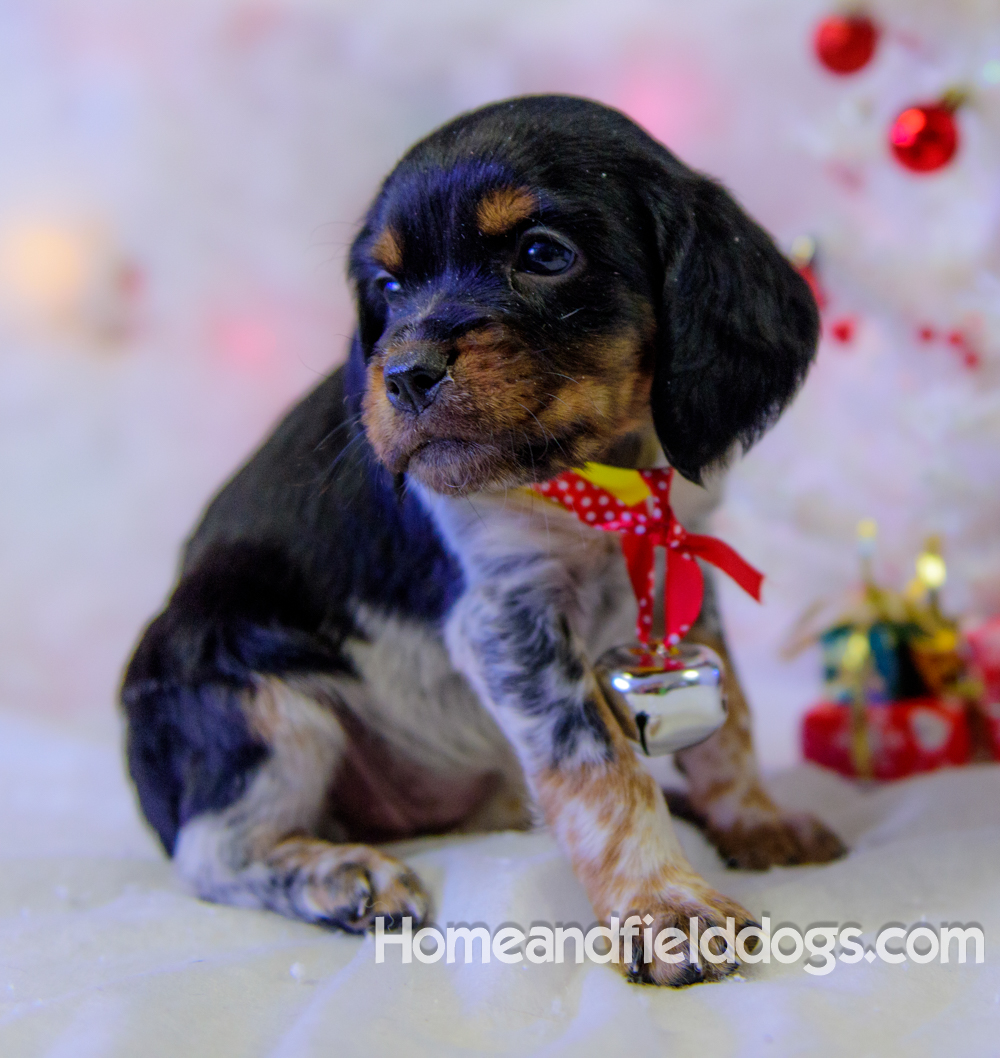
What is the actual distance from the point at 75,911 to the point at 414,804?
673mm

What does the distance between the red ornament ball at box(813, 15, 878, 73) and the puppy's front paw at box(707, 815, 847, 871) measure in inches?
72.1

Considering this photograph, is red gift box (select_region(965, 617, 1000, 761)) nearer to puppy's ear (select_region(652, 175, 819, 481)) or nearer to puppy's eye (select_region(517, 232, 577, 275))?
puppy's ear (select_region(652, 175, 819, 481))

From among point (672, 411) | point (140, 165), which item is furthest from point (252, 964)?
point (140, 165)

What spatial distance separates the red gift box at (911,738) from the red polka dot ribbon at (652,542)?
1.04 meters

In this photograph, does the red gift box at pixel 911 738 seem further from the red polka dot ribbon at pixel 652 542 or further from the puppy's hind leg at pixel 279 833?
the puppy's hind leg at pixel 279 833

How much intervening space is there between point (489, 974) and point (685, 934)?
0.93 ft

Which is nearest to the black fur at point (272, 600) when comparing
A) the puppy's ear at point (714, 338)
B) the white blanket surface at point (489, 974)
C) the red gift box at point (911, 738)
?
the white blanket surface at point (489, 974)

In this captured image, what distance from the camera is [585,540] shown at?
1.92 metres

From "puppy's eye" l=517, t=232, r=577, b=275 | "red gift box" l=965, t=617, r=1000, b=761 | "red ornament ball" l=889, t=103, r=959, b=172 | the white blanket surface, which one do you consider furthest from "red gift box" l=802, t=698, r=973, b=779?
"puppy's eye" l=517, t=232, r=577, b=275

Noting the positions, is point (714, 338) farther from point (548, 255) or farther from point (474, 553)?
point (474, 553)

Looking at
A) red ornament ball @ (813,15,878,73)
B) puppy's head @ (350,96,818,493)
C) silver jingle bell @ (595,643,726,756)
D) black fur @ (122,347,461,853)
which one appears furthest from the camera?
red ornament ball @ (813,15,878,73)

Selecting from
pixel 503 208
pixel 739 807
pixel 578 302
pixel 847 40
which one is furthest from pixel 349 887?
pixel 847 40

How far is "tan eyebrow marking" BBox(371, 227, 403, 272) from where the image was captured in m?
1.86

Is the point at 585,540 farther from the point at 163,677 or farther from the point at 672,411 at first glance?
the point at 163,677
